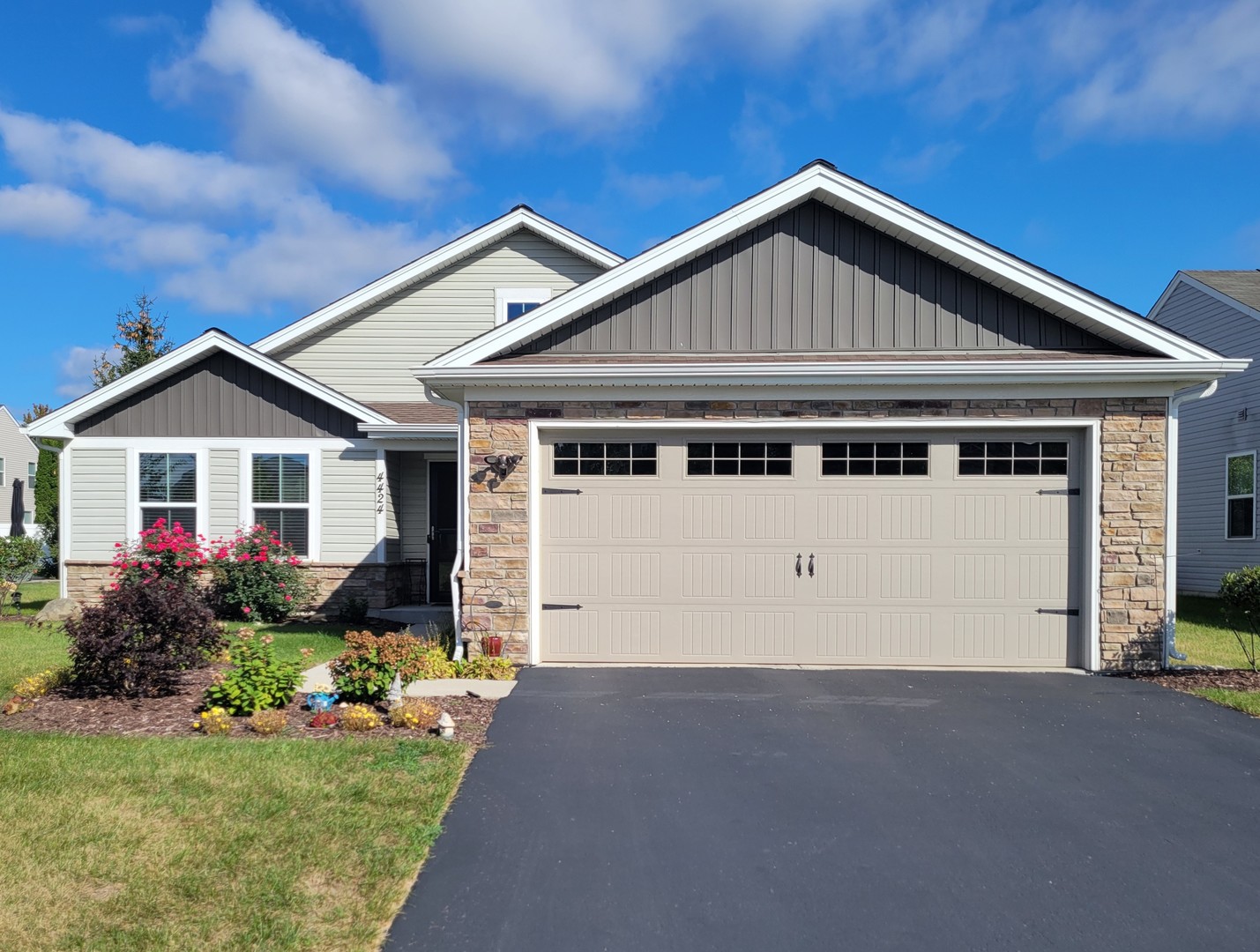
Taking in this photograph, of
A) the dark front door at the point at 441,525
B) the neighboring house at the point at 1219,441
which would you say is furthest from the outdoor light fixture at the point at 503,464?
the neighboring house at the point at 1219,441

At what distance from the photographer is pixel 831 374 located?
821cm

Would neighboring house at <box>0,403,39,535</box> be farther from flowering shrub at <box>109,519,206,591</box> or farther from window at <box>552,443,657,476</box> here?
window at <box>552,443,657,476</box>

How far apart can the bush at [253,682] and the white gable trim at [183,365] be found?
5.63 meters

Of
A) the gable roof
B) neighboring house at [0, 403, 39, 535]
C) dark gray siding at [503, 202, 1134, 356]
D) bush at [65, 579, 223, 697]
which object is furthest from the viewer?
neighboring house at [0, 403, 39, 535]

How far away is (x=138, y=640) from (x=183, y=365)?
6387mm

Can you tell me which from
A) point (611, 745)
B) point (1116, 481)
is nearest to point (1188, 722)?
point (1116, 481)

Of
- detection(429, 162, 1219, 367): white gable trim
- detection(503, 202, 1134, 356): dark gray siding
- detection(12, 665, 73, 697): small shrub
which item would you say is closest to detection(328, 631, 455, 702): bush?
detection(12, 665, 73, 697): small shrub

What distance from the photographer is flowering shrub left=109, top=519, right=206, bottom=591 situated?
37.3 feet

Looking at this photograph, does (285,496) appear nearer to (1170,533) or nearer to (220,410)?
(220,410)

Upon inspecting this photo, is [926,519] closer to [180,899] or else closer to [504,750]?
[504,750]

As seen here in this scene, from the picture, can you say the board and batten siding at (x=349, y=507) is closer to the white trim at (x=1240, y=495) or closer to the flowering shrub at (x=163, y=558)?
the flowering shrub at (x=163, y=558)

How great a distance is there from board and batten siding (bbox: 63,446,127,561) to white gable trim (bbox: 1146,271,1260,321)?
17.1m

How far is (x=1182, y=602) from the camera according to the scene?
50.3 ft

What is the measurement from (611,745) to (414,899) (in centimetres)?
232
